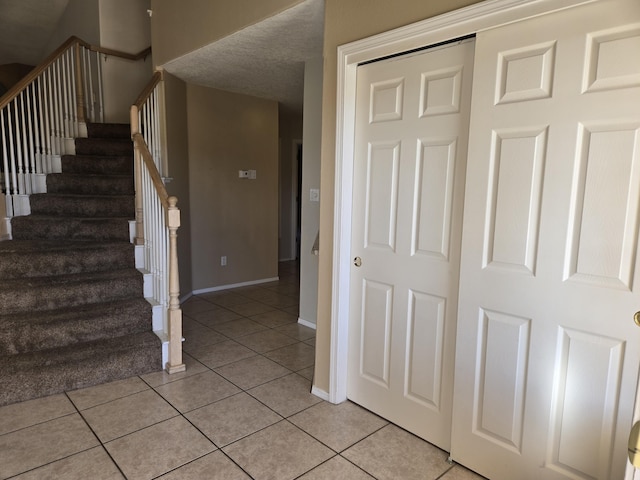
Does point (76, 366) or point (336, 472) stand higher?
point (76, 366)

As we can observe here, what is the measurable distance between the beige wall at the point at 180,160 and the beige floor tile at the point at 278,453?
8.46 ft

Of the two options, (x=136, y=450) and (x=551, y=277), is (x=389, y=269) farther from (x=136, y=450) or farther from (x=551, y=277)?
(x=136, y=450)

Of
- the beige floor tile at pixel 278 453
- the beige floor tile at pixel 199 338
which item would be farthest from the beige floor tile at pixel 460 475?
the beige floor tile at pixel 199 338

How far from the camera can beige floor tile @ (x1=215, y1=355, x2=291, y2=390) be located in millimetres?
2711

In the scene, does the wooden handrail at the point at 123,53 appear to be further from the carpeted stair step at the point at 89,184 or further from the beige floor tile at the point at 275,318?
the beige floor tile at the point at 275,318

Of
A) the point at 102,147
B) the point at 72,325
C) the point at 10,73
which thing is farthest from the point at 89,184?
the point at 10,73

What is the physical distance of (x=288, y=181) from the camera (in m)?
6.84

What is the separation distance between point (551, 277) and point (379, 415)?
128 centimetres

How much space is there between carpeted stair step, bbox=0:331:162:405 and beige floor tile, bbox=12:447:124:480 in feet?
2.42

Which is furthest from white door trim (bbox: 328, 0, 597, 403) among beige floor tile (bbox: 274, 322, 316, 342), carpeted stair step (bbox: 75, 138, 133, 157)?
carpeted stair step (bbox: 75, 138, 133, 157)

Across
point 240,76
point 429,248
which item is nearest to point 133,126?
point 240,76

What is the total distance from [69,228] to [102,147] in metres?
1.20

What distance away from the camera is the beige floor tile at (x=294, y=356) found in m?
2.99

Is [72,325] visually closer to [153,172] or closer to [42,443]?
[42,443]
